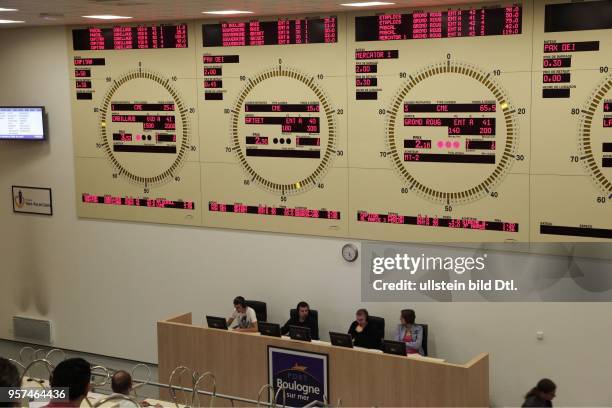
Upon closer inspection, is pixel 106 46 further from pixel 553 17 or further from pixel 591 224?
pixel 591 224

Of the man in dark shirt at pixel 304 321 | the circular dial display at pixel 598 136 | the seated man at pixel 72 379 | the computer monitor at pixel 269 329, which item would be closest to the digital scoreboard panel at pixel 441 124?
the circular dial display at pixel 598 136

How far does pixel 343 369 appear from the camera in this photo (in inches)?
291

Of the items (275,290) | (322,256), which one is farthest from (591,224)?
(275,290)

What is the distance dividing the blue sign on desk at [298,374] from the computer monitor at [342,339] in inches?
6.5

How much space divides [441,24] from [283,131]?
1.97 meters

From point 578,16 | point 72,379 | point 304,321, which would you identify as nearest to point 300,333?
point 304,321

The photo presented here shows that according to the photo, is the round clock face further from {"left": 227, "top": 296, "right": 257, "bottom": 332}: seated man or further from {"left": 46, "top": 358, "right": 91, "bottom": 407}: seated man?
{"left": 46, "top": 358, "right": 91, "bottom": 407}: seated man

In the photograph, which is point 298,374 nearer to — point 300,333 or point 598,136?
point 300,333

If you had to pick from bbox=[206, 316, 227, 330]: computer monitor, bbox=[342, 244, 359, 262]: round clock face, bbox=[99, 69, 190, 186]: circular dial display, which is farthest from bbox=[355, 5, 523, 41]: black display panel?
bbox=[206, 316, 227, 330]: computer monitor

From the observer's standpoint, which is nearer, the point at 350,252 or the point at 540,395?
the point at 540,395

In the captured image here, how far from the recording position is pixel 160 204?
30.9ft

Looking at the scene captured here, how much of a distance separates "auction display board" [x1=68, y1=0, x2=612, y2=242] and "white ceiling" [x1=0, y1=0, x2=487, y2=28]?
10.4 inches

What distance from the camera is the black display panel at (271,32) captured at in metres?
8.23

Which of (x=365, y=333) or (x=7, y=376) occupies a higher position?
(x=7, y=376)
